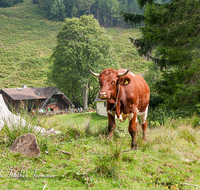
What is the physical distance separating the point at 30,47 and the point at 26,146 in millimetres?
70099

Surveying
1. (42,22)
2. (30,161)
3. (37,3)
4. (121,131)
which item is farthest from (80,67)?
(37,3)

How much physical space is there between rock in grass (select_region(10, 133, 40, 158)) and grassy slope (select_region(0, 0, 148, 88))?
34.9 metres

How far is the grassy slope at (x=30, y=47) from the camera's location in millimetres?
51688

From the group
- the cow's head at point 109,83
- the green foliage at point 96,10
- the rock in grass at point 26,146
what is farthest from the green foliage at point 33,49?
the rock in grass at point 26,146

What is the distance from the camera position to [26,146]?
4.51 meters

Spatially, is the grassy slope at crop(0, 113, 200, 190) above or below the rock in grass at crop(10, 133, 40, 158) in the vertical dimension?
below

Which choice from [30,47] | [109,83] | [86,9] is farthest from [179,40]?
[86,9]

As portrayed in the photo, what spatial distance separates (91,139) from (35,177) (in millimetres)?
2738

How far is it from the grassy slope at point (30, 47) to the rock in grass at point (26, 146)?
34.9 meters

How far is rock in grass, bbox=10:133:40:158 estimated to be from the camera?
4477mm

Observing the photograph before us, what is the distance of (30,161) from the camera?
13.9ft

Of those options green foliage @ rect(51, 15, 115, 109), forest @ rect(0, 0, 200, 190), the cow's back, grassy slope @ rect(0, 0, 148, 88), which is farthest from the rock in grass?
grassy slope @ rect(0, 0, 148, 88)

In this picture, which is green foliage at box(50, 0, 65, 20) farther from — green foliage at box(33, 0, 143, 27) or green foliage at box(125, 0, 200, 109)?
green foliage at box(125, 0, 200, 109)

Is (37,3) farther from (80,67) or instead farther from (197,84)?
(197,84)
